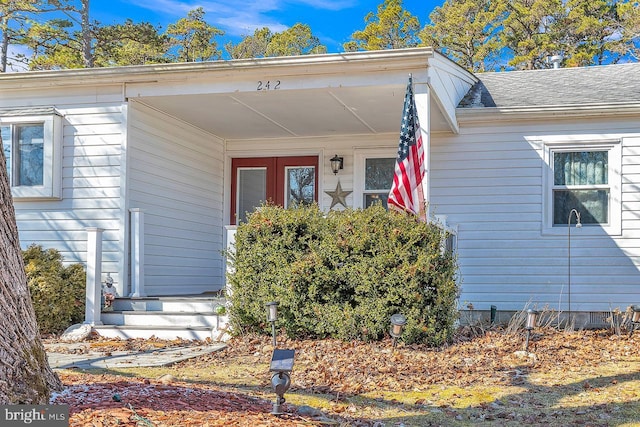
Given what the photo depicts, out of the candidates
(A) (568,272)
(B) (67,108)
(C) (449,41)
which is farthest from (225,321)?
(C) (449,41)

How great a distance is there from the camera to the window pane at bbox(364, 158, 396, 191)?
10.7m

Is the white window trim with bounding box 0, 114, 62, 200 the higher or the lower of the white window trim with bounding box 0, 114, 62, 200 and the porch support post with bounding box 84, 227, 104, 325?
the higher

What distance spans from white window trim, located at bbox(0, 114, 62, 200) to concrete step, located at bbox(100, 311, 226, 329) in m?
2.03

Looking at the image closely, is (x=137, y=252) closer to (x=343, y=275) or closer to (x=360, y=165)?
(x=343, y=275)

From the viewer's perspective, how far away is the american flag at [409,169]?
289 inches

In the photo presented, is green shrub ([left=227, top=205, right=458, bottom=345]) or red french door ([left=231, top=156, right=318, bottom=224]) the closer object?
green shrub ([left=227, top=205, right=458, bottom=345])

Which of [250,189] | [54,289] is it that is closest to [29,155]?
[54,289]

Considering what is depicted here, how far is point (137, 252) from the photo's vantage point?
884 centimetres

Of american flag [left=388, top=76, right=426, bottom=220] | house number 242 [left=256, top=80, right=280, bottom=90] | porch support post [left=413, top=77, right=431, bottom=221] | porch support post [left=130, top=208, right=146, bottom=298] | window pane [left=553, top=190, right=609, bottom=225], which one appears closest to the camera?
american flag [left=388, top=76, right=426, bottom=220]

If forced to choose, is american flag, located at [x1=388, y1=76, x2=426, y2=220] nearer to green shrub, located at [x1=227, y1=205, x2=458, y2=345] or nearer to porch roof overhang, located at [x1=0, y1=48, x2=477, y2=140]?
green shrub, located at [x1=227, y1=205, x2=458, y2=345]

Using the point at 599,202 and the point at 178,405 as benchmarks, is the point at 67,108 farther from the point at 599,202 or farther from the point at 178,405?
the point at 599,202

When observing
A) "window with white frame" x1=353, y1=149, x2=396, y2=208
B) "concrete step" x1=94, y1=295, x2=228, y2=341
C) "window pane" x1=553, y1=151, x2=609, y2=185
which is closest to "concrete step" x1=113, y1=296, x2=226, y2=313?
"concrete step" x1=94, y1=295, x2=228, y2=341

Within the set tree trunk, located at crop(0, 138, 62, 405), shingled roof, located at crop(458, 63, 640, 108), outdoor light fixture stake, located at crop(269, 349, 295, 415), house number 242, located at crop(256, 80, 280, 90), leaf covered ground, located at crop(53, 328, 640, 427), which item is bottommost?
leaf covered ground, located at crop(53, 328, 640, 427)

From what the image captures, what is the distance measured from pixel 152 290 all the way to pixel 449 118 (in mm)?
4856
